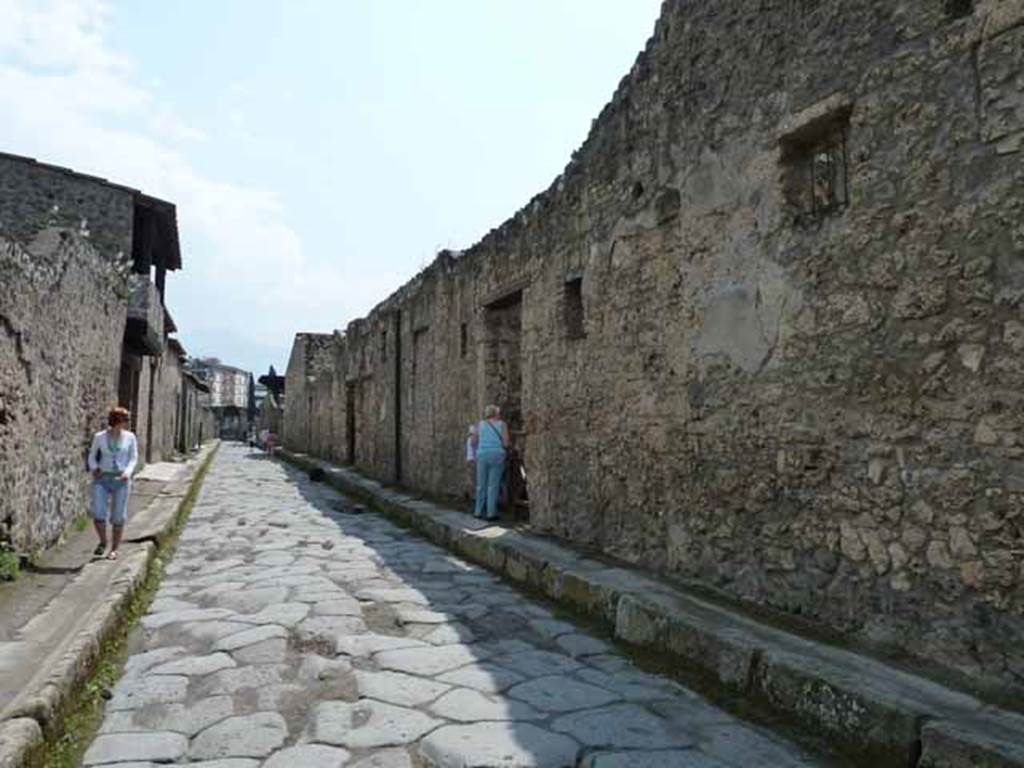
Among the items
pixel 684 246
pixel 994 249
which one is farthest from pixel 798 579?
pixel 684 246

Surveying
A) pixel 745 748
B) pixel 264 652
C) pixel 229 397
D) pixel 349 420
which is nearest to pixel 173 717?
pixel 264 652

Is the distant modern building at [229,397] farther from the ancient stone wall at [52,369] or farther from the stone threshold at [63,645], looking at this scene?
the stone threshold at [63,645]

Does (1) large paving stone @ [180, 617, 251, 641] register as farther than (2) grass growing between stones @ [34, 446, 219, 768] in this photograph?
Yes

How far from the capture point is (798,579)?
3.88m

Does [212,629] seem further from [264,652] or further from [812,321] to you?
[812,321]

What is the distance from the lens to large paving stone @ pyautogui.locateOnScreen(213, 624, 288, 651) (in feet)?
13.5

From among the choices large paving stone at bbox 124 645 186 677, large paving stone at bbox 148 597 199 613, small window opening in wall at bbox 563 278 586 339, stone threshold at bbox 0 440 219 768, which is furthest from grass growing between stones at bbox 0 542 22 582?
small window opening in wall at bbox 563 278 586 339

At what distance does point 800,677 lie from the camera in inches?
121

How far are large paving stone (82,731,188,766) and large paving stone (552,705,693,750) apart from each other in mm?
1400

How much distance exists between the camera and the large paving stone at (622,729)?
294cm

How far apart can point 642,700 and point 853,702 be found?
0.93 m

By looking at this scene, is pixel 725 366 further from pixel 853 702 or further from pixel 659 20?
pixel 659 20

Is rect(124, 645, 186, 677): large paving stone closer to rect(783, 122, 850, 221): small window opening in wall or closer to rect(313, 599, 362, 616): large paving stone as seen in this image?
rect(313, 599, 362, 616): large paving stone

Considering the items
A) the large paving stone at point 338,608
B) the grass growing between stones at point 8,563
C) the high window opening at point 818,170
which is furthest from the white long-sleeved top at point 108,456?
the high window opening at point 818,170
